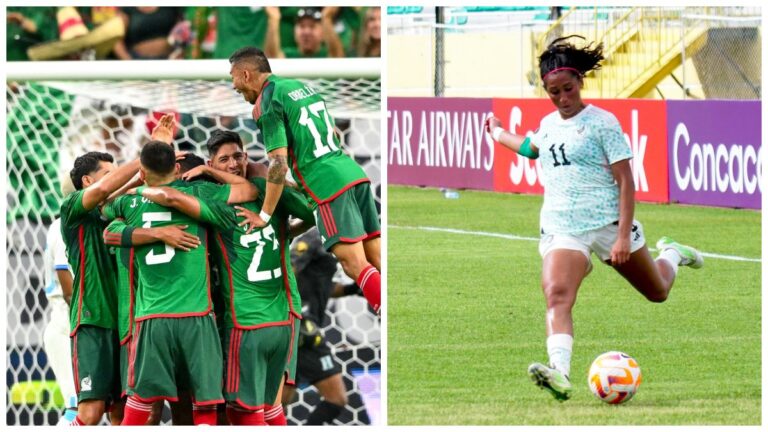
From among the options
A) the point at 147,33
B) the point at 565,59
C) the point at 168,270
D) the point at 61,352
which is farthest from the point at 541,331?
the point at 147,33

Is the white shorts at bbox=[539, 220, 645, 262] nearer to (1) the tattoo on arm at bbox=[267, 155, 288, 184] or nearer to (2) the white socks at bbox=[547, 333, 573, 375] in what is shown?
(2) the white socks at bbox=[547, 333, 573, 375]

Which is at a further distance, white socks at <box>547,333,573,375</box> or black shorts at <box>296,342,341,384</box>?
black shorts at <box>296,342,341,384</box>

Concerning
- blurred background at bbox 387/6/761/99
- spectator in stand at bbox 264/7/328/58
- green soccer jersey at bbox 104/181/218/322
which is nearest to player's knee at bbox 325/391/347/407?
green soccer jersey at bbox 104/181/218/322

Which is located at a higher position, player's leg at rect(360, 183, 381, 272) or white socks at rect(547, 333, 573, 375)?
player's leg at rect(360, 183, 381, 272)

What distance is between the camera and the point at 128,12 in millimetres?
13070

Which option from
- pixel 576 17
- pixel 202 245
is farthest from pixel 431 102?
pixel 202 245

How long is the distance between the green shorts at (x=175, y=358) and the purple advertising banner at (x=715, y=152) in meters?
10.6

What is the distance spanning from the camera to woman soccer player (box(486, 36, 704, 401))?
22.9 feet

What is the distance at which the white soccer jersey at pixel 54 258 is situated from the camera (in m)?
7.20

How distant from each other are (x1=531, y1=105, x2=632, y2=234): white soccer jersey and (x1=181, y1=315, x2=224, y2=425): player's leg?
185cm

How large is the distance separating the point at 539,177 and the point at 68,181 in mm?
12459

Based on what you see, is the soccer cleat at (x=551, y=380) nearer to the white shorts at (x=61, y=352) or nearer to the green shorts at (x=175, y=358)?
the green shorts at (x=175, y=358)

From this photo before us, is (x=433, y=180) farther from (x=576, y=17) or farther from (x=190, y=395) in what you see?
(x=190, y=395)

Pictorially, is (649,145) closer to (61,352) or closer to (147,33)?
(147,33)
